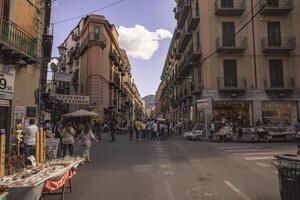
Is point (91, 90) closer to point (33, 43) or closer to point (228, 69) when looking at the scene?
point (228, 69)

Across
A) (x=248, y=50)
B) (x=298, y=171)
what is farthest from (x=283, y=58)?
(x=298, y=171)

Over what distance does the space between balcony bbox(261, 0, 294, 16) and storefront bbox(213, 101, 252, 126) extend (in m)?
8.44

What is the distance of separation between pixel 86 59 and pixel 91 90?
14.9ft

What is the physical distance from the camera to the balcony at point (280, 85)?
32.4 meters

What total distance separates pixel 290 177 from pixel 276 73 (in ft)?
92.8

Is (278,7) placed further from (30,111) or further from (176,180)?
(176,180)

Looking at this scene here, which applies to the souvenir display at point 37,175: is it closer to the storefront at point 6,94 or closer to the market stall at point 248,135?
the storefront at point 6,94

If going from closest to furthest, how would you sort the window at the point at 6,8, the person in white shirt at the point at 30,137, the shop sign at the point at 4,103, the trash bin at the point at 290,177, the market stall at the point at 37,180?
the market stall at the point at 37,180 → the trash bin at the point at 290,177 → the person in white shirt at the point at 30,137 → the shop sign at the point at 4,103 → the window at the point at 6,8

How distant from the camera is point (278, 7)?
3247 centimetres

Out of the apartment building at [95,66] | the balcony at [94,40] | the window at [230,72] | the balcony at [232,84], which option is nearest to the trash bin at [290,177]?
the balcony at [232,84]

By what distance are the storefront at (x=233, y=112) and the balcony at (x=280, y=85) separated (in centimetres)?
230

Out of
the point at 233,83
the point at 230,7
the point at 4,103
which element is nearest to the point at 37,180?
the point at 4,103

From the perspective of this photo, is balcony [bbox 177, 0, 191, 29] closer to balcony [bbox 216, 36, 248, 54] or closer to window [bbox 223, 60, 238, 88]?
balcony [bbox 216, 36, 248, 54]

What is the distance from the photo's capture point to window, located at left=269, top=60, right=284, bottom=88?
3294 centimetres
